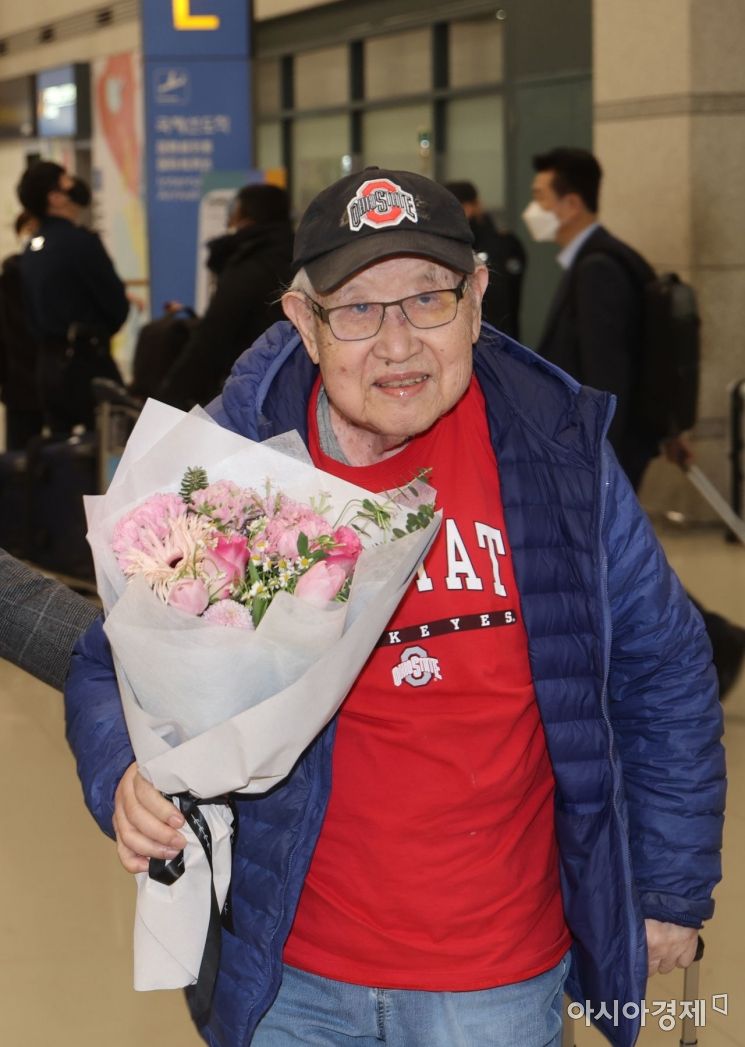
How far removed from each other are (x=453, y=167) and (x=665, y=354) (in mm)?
7993

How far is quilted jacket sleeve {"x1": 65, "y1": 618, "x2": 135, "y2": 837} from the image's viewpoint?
2.02 meters

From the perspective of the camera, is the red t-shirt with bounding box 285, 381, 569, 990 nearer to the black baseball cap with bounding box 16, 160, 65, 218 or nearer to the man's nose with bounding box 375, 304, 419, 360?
the man's nose with bounding box 375, 304, 419, 360

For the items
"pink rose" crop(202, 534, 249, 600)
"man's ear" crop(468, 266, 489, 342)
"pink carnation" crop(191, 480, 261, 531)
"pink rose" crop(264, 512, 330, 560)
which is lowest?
"pink rose" crop(202, 534, 249, 600)

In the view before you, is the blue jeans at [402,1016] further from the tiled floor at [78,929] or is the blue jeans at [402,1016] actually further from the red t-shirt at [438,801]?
→ the tiled floor at [78,929]

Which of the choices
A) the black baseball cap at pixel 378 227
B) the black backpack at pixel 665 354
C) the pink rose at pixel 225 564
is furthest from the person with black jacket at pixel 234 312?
the pink rose at pixel 225 564

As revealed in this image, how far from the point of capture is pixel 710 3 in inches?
368

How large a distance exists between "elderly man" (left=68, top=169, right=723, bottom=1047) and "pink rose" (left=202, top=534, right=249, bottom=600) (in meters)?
0.32

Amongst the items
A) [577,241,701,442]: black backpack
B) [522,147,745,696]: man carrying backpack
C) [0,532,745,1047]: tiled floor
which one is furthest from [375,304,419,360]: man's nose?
[577,241,701,442]: black backpack

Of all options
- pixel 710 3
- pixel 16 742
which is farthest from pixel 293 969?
pixel 710 3

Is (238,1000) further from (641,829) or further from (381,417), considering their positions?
(381,417)

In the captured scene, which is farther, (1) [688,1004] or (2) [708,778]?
(1) [688,1004]

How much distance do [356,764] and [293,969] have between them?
28 cm

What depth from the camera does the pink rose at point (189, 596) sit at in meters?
1.69

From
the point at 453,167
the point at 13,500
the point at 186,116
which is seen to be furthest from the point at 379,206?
the point at 453,167
